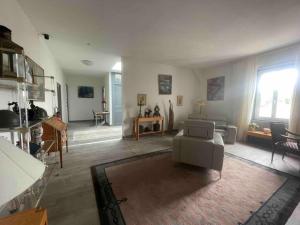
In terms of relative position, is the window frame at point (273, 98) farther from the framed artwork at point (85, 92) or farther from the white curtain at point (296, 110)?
the framed artwork at point (85, 92)

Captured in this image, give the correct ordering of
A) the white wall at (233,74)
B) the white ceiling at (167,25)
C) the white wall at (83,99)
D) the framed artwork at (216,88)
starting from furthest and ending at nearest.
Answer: the white wall at (83,99) → the framed artwork at (216,88) → the white wall at (233,74) → the white ceiling at (167,25)

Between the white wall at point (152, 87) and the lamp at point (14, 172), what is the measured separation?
4119 mm

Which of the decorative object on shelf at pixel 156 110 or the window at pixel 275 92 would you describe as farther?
the decorative object on shelf at pixel 156 110

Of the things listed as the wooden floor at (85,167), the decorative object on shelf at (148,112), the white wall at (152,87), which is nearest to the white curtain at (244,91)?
the wooden floor at (85,167)

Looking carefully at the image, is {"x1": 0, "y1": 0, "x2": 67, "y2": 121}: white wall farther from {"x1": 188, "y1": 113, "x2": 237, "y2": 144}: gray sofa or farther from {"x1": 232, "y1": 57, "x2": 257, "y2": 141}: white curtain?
{"x1": 232, "y1": 57, "x2": 257, "y2": 141}: white curtain

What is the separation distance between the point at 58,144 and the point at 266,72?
5.44m

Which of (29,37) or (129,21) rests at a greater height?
(129,21)

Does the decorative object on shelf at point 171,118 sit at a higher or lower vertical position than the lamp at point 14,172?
lower

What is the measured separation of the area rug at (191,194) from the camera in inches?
64.3

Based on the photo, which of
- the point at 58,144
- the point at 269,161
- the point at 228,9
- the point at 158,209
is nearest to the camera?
the point at 158,209

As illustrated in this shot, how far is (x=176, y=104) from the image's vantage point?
19.3ft

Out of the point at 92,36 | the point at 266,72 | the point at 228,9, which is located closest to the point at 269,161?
the point at 266,72

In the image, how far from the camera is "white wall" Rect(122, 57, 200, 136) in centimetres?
480

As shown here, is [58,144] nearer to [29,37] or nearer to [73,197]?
[73,197]
